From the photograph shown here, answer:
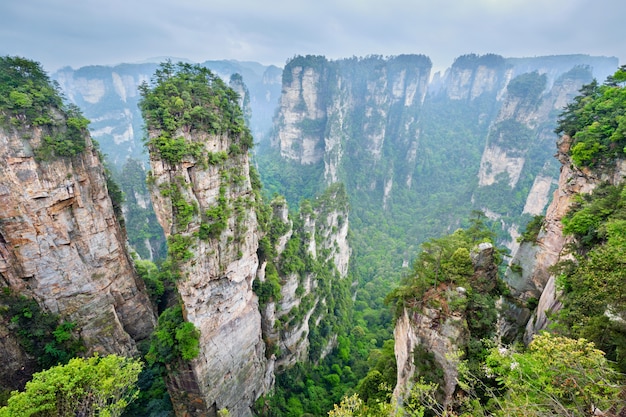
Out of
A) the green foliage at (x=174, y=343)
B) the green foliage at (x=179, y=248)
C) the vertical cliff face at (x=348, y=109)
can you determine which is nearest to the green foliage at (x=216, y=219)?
the green foliage at (x=179, y=248)

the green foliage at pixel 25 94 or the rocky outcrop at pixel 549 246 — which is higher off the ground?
the green foliage at pixel 25 94

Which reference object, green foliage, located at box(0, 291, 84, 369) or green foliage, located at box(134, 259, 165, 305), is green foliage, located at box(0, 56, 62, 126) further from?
green foliage, located at box(134, 259, 165, 305)

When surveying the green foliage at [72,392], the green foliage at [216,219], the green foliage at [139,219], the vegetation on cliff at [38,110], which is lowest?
the green foliage at [139,219]

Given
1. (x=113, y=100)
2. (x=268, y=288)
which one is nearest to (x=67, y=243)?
(x=268, y=288)

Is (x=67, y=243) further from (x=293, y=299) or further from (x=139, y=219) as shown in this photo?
(x=139, y=219)

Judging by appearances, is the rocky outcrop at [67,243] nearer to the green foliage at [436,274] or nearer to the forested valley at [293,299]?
the forested valley at [293,299]

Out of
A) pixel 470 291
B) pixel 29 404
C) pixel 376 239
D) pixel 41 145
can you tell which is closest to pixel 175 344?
pixel 29 404
